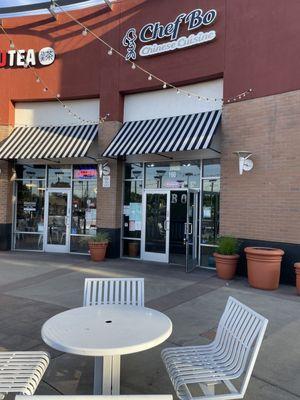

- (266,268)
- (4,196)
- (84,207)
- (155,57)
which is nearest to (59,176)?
(84,207)

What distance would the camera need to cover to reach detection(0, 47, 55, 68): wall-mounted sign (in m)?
12.9

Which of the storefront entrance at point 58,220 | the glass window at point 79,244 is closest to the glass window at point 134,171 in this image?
the storefront entrance at point 58,220

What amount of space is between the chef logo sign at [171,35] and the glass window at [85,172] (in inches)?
146

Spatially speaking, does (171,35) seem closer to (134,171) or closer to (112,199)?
(134,171)

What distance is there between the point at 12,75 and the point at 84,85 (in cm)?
296

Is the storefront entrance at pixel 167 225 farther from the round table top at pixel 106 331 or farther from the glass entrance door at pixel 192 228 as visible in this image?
the round table top at pixel 106 331

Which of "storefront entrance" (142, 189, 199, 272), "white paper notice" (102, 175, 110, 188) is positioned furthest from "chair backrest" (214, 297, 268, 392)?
"white paper notice" (102, 175, 110, 188)

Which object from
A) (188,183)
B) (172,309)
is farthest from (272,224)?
(172,309)

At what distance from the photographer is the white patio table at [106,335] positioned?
3.07 m

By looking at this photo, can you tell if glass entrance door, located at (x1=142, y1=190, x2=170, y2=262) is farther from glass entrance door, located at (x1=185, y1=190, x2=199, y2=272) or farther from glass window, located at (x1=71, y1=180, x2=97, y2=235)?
glass window, located at (x1=71, y1=180, x2=97, y2=235)

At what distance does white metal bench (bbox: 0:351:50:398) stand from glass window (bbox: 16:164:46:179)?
420 inches

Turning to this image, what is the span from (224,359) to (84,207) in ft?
32.2

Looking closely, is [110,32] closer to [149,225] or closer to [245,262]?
[149,225]

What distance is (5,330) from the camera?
17.9 ft
